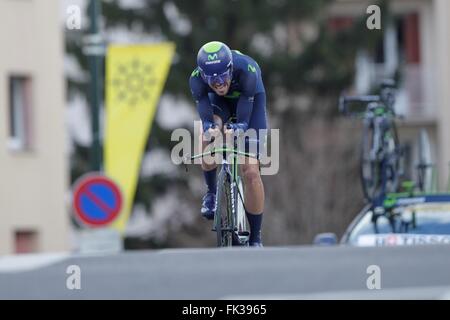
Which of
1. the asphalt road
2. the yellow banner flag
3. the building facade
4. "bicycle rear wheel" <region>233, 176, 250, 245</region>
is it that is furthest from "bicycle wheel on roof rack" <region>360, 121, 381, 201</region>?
the building facade

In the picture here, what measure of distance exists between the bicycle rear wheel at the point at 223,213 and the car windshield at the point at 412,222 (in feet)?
15.1

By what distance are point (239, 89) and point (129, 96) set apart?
6961mm

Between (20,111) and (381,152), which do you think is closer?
(381,152)

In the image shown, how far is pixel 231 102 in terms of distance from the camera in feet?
36.2

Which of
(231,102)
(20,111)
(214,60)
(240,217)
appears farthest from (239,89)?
(20,111)

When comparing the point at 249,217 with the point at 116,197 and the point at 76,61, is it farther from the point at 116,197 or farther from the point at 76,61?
the point at 76,61

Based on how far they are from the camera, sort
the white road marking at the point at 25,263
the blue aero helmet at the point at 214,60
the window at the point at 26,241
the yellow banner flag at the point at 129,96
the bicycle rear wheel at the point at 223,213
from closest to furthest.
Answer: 1. the blue aero helmet at the point at 214,60
2. the bicycle rear wheel at the point at 223,213
3. the white road marking at the point at 25,263
4. the yellow banner flag at the point at 129,96
5. the window at the point at 26,241

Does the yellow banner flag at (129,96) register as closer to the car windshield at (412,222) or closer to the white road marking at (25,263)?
the white road marking at (25,263)

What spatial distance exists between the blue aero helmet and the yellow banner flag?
455cm

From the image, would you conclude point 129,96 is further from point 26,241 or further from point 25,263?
point 26,241

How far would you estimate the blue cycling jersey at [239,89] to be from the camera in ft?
A: 34.1

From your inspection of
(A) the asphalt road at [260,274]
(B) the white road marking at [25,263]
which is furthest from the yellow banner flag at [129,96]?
(A) the asphalt road at [260,274]

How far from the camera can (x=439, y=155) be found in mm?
43875

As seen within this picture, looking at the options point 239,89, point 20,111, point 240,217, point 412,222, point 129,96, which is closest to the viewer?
point 239,89
